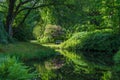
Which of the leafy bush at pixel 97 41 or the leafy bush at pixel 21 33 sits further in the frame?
the leafy bush at pixel 21 33

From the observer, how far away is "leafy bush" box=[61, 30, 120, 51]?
3262 centimetres

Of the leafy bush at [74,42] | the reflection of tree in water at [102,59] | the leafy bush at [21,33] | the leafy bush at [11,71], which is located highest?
the leafy bush at [11,71]

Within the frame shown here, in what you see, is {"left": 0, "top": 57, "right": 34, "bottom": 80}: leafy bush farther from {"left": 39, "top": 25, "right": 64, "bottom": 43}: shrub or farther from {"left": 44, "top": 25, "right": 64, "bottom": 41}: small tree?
{"left": 44, "top": 25, "right": 64, "bottom": 41}: small tree

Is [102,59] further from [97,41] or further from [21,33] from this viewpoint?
[21,33]

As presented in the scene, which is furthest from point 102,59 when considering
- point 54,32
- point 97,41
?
point 54,32

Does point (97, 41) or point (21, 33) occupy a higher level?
point (21, 33)

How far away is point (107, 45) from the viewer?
32906 millimetres

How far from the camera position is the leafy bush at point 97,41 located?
3262 cm

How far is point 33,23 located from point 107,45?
1096 inches

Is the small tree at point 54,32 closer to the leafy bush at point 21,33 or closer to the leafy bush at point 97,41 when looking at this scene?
the leafy bush at point 21,33

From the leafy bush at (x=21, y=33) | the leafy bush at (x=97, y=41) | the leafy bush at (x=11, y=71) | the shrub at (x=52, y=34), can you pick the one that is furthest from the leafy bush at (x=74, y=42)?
the leafy bush at (x=11, y=71)

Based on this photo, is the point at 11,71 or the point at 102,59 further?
the point at 102,59

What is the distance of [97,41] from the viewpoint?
3391 cm

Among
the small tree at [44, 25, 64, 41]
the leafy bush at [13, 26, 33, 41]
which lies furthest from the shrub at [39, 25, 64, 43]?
the leafy bush at [13, 26, 33, 41]
